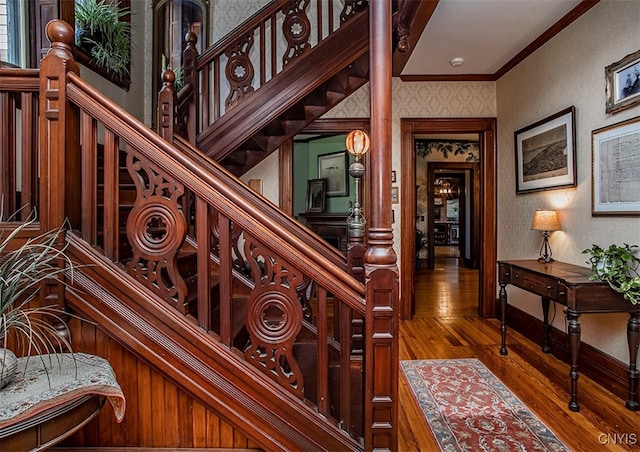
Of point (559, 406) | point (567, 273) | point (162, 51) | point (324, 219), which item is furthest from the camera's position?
point (324, 219)

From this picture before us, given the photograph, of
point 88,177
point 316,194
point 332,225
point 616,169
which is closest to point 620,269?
point 616,169

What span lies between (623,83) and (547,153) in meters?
0.92

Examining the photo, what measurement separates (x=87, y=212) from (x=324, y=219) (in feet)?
15.7

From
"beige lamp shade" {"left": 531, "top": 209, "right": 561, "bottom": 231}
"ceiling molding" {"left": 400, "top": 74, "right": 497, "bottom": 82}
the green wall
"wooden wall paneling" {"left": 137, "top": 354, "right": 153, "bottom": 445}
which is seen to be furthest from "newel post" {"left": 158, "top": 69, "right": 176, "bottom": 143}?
the green wall

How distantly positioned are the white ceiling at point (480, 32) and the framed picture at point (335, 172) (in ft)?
8.10

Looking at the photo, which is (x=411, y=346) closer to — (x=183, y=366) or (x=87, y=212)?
(x=183, y=366)

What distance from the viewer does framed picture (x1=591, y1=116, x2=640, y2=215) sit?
2.34m

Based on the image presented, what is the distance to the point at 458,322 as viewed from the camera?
4086mm

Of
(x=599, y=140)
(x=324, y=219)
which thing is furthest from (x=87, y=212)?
(x=324, y=219)

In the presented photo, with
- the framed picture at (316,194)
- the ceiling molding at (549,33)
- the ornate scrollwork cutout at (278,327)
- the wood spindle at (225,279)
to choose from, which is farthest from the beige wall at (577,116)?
the framed picture at (316,194)

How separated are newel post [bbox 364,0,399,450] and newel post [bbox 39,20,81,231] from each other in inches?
49.6

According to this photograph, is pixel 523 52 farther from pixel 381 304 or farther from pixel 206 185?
pixel 206 185

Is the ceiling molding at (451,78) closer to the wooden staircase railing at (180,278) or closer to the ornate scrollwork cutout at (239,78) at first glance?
the ornate scrollwork cutout at (239,78)

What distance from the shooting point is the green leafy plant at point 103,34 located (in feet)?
9.62
